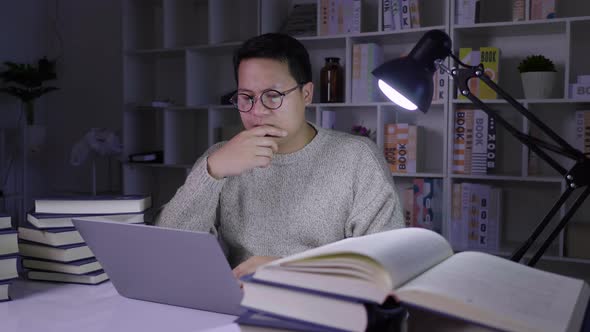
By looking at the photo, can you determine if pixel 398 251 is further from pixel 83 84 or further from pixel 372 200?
pixel 83 84

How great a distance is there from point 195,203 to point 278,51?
46 cm

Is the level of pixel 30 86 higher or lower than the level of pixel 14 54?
lower

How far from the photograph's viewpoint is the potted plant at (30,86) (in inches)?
177

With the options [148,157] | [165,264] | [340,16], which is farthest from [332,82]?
[165,264]

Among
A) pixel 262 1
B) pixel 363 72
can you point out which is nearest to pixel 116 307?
pixel 363 72

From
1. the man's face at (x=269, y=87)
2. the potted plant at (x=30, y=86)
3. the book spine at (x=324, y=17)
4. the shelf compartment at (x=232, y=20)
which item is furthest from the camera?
the potted plant at (x=30, y=86)

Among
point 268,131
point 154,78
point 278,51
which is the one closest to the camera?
point 268,131

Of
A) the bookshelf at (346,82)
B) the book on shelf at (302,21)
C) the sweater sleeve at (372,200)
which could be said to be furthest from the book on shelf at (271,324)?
the book on shelf at (302,21)

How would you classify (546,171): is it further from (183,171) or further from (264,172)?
(183,171)

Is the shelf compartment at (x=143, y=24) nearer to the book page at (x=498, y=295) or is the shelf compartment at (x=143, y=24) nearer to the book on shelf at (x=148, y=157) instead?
the book on shelf at (x=148, y=157)

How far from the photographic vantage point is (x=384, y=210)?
1447 mm

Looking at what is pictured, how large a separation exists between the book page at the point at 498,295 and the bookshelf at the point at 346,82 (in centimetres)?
219

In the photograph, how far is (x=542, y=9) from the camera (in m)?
2.78

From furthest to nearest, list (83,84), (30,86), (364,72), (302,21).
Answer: (83,84) < (30,86) < (302,21) < (364,72)
